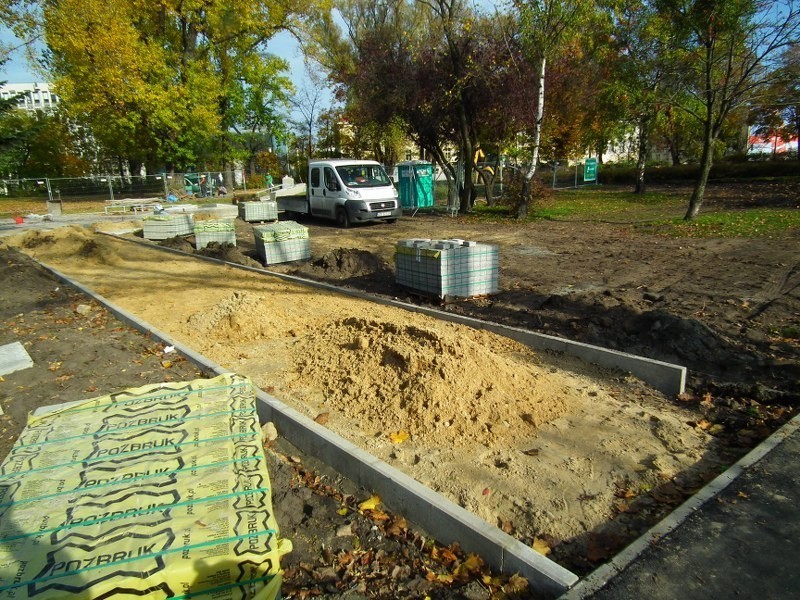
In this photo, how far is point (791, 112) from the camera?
3294 cm

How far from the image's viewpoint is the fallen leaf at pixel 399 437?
4.19 m

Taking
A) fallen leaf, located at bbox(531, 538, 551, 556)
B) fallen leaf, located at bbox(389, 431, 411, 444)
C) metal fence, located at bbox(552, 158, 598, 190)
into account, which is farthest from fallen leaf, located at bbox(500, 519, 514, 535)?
metal fence, located at bbox(552, 158, 598, 190)

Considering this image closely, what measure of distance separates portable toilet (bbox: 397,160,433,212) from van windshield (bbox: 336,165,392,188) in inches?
174

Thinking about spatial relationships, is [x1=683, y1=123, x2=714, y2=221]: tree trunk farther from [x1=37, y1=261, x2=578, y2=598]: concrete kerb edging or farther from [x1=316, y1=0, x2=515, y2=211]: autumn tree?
[x1=37, y1=261, x2=578, y2=598]: concrete kerb edging

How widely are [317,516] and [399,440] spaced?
1.01 meters

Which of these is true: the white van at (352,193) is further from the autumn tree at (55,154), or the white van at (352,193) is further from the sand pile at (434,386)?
the autumn tree at (55,154)

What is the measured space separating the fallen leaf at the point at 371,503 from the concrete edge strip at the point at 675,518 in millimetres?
1352

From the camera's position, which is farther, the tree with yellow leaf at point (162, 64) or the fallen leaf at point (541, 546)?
the tree with yellow leaf at point (162, 64)

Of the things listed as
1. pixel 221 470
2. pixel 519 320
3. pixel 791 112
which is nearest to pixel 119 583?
pixel 221 470

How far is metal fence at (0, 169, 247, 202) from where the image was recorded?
2995cm

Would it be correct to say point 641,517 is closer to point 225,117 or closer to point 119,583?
point 119,583

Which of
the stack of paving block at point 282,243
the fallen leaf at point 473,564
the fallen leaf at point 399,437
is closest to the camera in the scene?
the fallen leaf at point 473,564

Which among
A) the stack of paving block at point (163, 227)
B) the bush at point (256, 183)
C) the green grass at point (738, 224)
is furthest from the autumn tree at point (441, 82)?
the bush at point (256, 183)

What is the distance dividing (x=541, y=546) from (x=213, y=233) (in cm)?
1324
